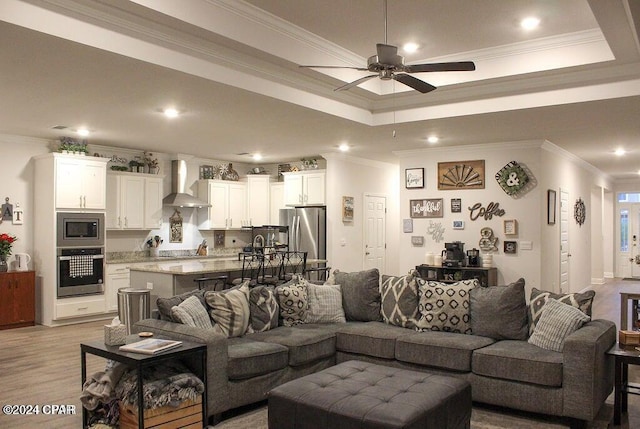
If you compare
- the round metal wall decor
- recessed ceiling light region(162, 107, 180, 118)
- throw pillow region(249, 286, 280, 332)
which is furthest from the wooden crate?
the round metal wall decor

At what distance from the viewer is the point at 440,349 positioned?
416 centimetres

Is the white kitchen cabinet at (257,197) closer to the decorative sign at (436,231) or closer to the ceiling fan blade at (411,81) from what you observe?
the decorative sign at (436,231)

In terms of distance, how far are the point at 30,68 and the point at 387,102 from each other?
3.80 m

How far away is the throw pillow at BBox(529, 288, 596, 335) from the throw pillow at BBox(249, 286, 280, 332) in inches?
85.0

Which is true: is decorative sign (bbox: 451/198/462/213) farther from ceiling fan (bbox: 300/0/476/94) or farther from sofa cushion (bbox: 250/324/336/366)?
ceiling fan (bbox: 300/0/476/94)

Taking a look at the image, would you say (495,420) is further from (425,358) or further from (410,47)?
(410,47)

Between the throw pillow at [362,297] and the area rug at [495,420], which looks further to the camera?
the throw pillow at [362,297]

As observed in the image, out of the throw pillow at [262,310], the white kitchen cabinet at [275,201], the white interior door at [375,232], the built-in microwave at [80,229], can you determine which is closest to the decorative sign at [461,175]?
the white interior door at [375,232]

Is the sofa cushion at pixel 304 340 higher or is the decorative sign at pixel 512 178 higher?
the decorative sign at pixel 512 178

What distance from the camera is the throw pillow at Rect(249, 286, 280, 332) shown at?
Answer: 461 centimetres

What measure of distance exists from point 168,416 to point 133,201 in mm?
5848

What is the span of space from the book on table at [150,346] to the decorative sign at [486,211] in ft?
18.9

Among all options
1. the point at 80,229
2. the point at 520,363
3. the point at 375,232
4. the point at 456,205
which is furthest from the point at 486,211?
the point at 80,229

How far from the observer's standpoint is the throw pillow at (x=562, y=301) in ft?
13.5
